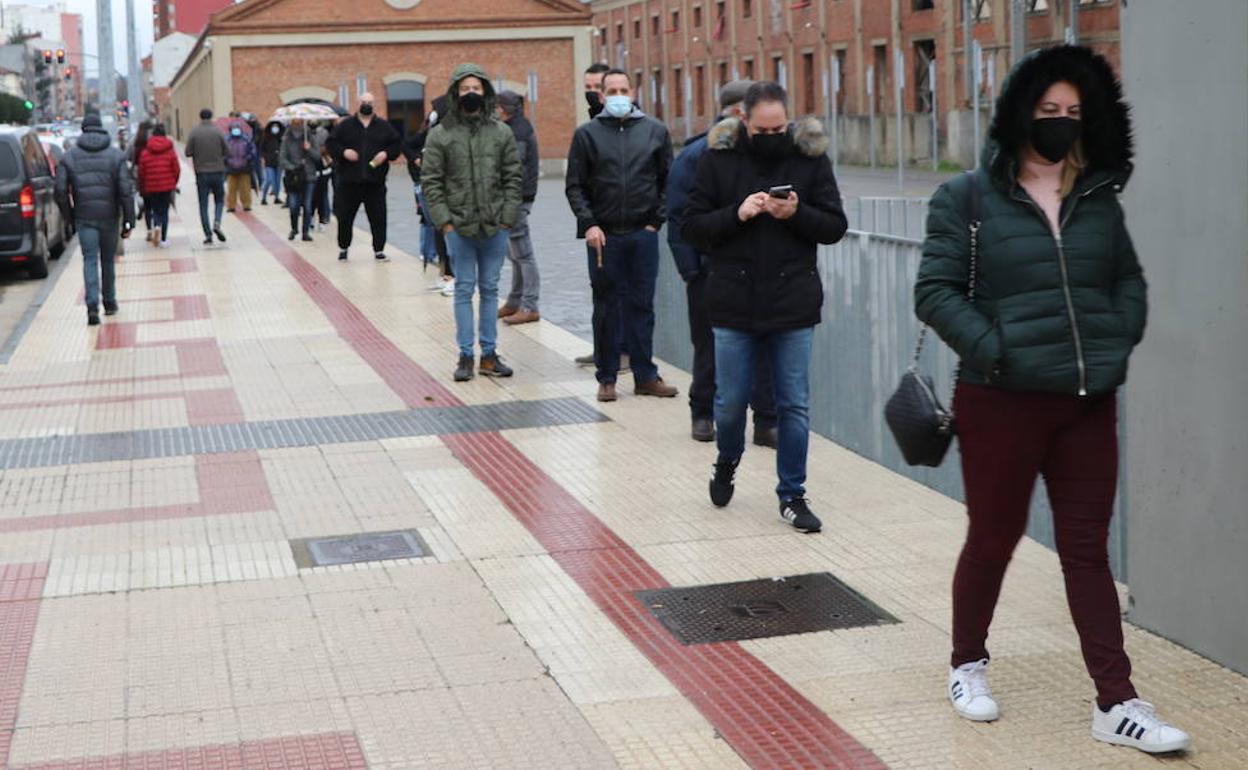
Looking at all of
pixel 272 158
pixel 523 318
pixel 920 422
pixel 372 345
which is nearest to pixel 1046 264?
pixel 920 422

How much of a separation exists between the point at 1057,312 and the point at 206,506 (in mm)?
4796

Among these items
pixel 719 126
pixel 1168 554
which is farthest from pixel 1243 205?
pixel 719 126

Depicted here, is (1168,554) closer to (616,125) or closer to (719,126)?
(719,126)

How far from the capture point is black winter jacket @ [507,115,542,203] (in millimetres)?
14234

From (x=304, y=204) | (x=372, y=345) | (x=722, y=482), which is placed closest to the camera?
(x=722, y=482)

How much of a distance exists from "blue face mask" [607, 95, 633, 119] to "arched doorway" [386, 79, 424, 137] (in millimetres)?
52526

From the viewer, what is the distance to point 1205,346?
18.8 feet

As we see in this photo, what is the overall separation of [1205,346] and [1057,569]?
1.59m

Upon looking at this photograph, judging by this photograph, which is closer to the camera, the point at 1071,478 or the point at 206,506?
the point at 1071,478

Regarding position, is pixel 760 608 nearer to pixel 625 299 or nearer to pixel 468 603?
pixel 468 603

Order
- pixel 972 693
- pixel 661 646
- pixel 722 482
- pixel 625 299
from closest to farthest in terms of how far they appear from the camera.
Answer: pixel 972 693 < pixel 661 646 < pixel 722 482 < pixel 625 299

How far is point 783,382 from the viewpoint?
25.7 ft

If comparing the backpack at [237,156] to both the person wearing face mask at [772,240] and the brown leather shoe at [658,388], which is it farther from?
the person wearing face mask at [772,240]

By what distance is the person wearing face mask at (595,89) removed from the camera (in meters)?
11.9
